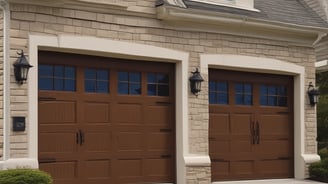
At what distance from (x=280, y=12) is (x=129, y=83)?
4604 millimetres

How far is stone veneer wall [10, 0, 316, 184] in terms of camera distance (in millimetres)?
9547

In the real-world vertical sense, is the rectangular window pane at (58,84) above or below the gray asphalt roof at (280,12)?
below

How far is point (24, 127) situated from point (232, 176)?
5.12 m

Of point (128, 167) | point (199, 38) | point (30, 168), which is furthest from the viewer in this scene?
point (199, 38)

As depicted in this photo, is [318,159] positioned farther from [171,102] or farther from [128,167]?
[128,167]

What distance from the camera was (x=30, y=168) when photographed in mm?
9359

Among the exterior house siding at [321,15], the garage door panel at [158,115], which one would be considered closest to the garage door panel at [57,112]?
the garage door panel at [158,115]

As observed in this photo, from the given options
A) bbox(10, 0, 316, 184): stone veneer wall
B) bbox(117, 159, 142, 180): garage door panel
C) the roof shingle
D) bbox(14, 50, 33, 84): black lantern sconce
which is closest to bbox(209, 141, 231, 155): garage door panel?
bbox(10, 0, 316, 184): stone veneer wall

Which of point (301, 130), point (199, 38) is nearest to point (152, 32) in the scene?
point (199, 38)

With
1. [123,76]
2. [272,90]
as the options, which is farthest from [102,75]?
[272,90]

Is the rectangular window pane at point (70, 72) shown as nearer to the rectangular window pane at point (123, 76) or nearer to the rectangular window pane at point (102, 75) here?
the rectangular window pane at point (102, 75)

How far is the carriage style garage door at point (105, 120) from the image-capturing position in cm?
1014

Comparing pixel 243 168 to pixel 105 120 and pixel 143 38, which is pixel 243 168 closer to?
pixel 105 120

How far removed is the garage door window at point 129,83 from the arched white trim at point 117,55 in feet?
1.28
